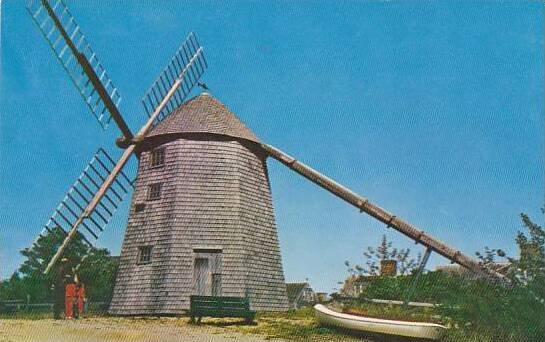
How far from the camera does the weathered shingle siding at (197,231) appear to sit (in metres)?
16.3

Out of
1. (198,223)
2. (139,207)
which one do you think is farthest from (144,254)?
(198,223)

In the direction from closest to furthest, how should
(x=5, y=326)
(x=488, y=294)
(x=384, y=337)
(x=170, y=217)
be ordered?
1. (x=488, y=294)
2. (x=384, y=337)
3. (x=5, y=326)
4. (x=170, y=217)

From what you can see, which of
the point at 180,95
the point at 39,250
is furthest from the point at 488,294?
the point at 39,250

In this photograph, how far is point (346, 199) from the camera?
17.5 metres

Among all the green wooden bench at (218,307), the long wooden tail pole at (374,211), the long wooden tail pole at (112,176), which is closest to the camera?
the green wooden bench at (218,307)

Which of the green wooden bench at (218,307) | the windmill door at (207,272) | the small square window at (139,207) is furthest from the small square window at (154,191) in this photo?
the green wooden bench at (218,307)

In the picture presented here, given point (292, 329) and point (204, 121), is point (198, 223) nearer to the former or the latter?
point (204, 121)

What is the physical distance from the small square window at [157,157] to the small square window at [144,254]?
8.58 ft

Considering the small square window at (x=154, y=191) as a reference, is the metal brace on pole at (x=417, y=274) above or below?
below

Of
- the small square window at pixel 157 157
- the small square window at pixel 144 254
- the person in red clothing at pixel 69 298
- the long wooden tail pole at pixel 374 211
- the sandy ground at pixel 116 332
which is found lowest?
the sandy ground at pixel 116 332

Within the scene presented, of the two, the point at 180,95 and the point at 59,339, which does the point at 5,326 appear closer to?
the point at 59,339

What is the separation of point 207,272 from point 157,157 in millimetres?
4060

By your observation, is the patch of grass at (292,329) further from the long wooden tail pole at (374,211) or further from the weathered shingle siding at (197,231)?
the long wooden tail pole at (374,211)

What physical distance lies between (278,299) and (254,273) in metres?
1.41
